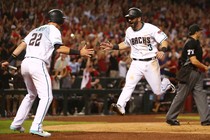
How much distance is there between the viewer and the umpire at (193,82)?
42.5ft

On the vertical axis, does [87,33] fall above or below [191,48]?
above

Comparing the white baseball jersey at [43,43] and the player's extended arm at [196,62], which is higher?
the white baseball jersey at [43,43]

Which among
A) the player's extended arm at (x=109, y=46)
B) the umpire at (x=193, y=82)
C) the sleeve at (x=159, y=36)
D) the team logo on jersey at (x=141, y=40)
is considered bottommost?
the umpire at (x=193, y=82)

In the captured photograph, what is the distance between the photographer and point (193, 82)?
1311 centimetres

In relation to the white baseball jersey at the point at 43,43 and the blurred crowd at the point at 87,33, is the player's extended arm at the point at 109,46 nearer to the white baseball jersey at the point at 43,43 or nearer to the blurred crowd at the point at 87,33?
the white baseball jersey at the point at 43,43

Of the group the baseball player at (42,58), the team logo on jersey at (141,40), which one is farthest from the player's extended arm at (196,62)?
the baseball player at (42,58)

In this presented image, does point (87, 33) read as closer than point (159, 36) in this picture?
No

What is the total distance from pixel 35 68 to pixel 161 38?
3.47 m

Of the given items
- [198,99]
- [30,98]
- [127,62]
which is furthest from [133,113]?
[30,98]

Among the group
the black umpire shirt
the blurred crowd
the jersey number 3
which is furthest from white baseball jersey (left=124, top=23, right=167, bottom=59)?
the blurred crowd

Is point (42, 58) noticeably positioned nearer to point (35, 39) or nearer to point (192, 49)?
point (35, 39)

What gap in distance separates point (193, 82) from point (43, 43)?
4247mm

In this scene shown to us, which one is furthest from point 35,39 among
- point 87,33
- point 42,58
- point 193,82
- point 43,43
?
point 87,33

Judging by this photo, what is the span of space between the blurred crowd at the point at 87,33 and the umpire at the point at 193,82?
4.47m
